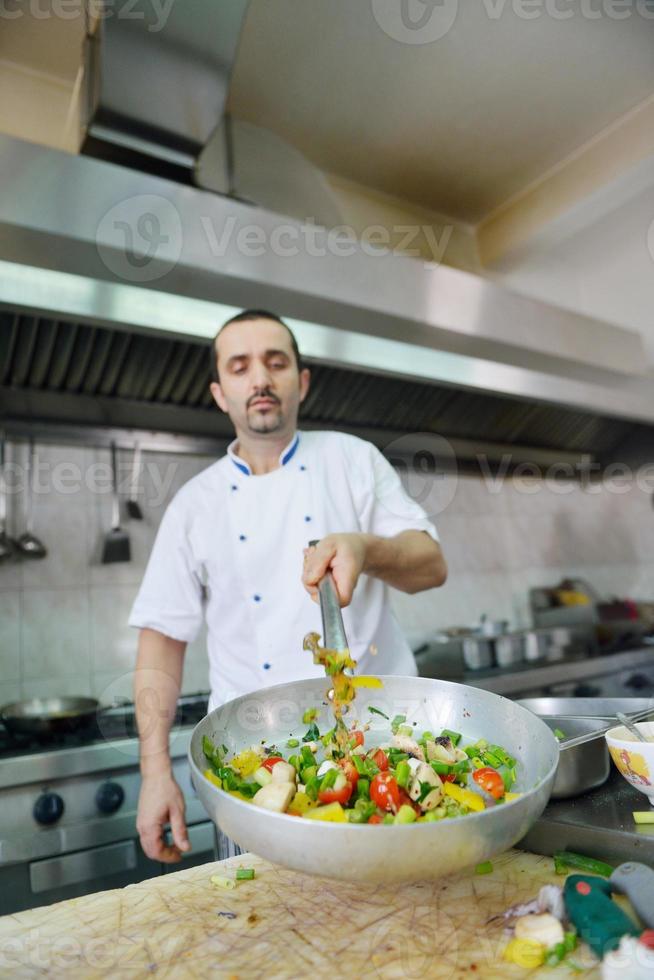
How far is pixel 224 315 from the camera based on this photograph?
1727 millimetres

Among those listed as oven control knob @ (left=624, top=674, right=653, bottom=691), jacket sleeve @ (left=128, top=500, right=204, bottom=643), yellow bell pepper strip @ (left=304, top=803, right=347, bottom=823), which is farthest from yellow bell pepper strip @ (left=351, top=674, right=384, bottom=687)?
oven control knob @ (left=624, top=674, right=653, bottom=691)

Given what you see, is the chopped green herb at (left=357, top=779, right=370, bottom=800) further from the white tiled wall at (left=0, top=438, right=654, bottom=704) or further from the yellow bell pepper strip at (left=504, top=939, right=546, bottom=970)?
the white tiled wall at (left=0, top=438, right=654, bottom=704)

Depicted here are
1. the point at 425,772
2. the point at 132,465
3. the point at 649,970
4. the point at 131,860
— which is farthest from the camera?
the point at 132,465

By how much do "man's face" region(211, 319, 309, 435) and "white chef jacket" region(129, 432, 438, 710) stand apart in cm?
13

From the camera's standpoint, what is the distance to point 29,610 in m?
2.17

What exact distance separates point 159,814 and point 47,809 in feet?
2.05

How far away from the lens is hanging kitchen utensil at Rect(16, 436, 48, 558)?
2.17 m

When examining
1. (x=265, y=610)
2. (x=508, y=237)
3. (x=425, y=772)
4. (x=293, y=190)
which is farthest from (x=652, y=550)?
(x=425, y=772)

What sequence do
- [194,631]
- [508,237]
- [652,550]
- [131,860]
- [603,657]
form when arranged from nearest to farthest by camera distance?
[194,631] < [131,860] < [603,657] < [508,237] < [652,550]

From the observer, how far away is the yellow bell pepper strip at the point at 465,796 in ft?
2.14

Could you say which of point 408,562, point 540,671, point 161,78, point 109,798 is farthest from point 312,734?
point 540,671

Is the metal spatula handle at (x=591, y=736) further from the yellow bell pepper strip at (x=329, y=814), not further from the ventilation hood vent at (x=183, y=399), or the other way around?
the ventilation hood vent at (x=183, y=399)

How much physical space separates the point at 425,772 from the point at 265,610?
724 millimetres

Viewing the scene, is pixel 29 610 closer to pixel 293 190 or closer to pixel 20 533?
pixel 20 533
